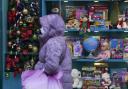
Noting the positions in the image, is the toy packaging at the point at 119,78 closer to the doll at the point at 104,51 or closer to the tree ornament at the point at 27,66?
the doll at the point at 104,51

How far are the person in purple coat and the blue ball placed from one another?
1566 millimetres

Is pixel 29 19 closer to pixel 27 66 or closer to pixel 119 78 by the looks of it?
pixel 27 66

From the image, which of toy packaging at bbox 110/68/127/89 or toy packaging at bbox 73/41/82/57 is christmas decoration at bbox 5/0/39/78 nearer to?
toy packaging at bbox 73/41/82/57

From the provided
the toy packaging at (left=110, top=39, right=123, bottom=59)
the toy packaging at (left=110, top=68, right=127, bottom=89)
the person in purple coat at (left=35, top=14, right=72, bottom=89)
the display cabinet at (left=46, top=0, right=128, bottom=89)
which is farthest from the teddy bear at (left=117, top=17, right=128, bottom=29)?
the person in purple coat at (left=35, top=14, right=72, bottom=89)

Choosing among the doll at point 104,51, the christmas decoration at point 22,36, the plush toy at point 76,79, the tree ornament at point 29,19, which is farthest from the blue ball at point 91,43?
the tree ornament at point 29,19

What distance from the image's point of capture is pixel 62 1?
228 inches

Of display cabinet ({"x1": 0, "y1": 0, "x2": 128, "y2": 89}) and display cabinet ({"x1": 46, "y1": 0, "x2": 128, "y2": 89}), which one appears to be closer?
display cabinet ({"x1": 0, "y1": 0, "x2": 128, "y2": 89})

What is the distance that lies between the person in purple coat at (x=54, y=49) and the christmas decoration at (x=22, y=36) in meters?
1.32

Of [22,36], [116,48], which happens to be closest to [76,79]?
[116,48]

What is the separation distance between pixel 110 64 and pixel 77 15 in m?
0.88

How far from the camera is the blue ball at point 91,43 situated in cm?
573

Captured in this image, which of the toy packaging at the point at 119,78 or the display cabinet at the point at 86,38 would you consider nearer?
the display cabinet at the point at 86,38

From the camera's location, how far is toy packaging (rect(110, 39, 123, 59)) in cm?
574

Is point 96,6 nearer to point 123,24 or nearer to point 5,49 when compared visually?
point 123,24
